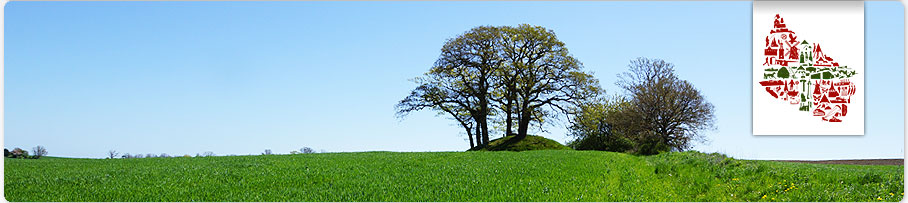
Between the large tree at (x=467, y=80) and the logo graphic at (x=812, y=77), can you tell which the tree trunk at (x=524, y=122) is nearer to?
the large tree at (x=467, y=80)

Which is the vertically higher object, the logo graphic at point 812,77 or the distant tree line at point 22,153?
the logo graphic at point 812,77

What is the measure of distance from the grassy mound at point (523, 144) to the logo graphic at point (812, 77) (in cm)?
1821

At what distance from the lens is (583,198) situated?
934 centimetres

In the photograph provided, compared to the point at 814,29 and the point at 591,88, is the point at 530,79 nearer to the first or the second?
the point at 591,88

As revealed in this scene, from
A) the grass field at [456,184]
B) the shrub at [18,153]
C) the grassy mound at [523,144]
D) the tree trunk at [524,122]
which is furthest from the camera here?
the tree trunk at [524,122]

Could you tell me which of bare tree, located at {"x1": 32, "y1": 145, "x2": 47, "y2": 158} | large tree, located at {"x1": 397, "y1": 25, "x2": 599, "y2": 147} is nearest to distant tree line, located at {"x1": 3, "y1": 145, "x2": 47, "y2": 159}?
bare tree, located at {"x1": 32, "y1": 145, "x2": 47, "y2": 158}

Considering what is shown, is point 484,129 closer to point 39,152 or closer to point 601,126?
point 601,126

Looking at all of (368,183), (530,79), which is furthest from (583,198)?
(530,79)

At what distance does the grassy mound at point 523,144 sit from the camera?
1266 inches

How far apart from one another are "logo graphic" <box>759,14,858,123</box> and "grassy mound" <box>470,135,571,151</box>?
59.8ft

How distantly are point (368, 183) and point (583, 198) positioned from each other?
4.19 m

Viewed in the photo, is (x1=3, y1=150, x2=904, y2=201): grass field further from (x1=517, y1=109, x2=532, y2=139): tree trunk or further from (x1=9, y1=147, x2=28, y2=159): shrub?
(x1=517, y1=109, x2=532, y2=139): tree trunk

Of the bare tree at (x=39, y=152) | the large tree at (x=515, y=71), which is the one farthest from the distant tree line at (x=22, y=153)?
the large tree at (x=515, y=71)

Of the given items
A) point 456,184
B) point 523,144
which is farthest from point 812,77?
point 523,144
